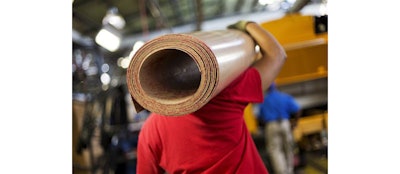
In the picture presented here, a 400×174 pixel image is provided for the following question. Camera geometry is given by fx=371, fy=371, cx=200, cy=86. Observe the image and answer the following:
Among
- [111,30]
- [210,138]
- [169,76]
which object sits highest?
[111,30]

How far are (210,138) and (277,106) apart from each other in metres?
0.21

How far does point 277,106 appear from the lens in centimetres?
79

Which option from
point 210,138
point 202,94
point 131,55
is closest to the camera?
point 202,94

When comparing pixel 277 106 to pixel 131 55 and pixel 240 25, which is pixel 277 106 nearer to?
pixel 240 25

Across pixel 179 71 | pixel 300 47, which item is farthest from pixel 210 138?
pixel 300 47

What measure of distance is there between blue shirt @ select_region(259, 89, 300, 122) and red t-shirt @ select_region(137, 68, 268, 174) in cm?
6

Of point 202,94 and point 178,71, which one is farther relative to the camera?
point 178,71

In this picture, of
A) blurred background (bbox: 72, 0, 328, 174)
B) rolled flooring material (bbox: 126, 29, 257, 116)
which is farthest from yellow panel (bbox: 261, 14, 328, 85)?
rolled flooring material (bbox: 126, 29, 257, 116)

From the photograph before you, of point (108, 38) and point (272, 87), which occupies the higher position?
point (108, 38)

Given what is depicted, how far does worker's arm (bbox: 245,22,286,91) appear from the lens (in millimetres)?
684

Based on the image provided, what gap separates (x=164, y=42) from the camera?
44cm
